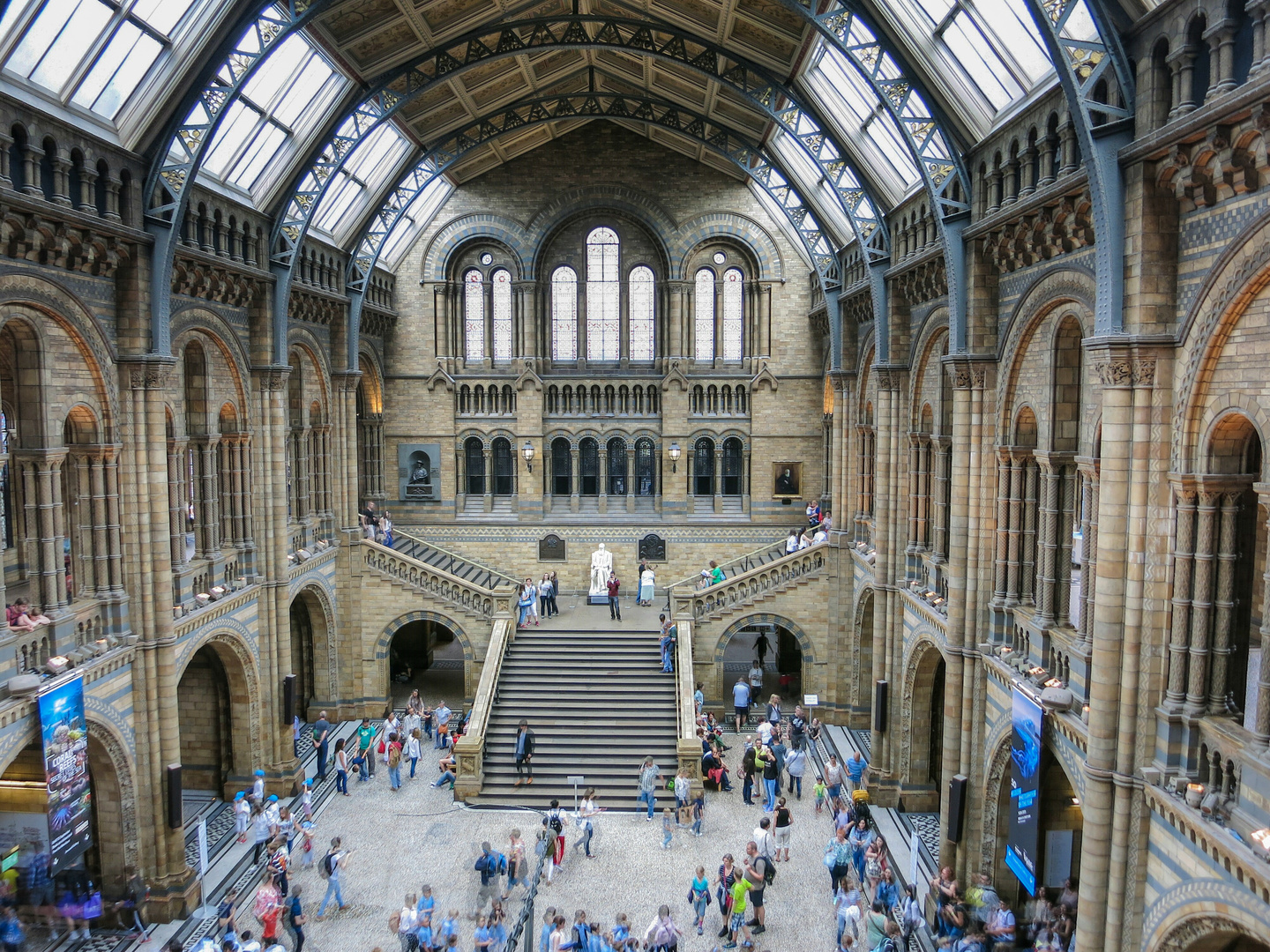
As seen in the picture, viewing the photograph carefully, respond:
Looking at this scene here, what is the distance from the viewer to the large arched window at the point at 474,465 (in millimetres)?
33312

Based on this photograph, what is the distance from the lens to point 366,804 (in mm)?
21703

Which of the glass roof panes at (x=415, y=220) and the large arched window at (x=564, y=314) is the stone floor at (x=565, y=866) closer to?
the large arched window at (x=564, y=314)

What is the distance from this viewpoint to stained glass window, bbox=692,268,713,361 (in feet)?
108

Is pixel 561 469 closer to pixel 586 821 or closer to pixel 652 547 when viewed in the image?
pixel 652 547

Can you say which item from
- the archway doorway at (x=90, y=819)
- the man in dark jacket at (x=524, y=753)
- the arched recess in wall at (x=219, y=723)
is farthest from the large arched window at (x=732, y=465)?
the archway doorway at (x=90, y=819)

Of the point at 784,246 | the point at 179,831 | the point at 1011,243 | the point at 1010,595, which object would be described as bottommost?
the point at 179,831

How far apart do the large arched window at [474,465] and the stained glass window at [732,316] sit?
9.23m

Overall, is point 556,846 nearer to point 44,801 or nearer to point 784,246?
point 44,801

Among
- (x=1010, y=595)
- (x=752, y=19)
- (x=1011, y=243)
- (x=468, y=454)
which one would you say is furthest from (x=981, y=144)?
(x=468, y=454)

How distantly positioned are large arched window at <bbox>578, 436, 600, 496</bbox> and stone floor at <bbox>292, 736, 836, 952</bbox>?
1293 cm

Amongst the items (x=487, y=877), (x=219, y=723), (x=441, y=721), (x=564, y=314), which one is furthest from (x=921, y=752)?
(x=564, y=314)

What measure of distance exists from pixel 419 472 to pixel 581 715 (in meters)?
12.3

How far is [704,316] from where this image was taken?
32938mm

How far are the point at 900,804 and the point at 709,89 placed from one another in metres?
18.4
